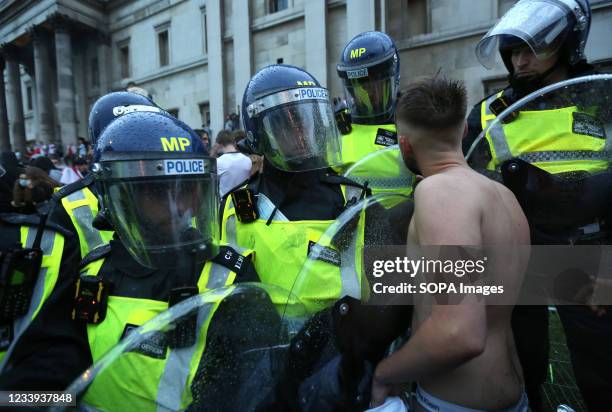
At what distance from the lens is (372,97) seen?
9.46ft

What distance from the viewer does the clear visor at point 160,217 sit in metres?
1.30

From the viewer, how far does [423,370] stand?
43.6 inches

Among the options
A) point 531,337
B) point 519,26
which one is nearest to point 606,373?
point 531,337

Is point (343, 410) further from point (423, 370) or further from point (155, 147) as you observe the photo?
point (155, 147)

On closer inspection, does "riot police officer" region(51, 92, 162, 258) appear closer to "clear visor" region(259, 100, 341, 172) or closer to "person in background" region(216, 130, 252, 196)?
"clear visor" region(259, 100, 341, 172)

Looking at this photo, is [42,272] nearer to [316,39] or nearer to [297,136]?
[297,136]

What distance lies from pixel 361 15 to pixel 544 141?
11799 mm

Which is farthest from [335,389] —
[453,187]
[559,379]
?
[559,379]

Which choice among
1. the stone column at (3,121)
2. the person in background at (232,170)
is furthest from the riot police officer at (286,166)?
the stone column at (3,121)

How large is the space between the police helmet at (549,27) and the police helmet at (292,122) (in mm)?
973

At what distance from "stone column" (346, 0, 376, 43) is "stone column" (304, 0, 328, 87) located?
1193 millimetres

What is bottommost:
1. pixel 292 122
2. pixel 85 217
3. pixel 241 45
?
pixel 85 217

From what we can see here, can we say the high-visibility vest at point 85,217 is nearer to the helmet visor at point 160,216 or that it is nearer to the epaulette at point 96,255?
the epaulette at point 96,255

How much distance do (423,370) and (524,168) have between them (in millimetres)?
935
